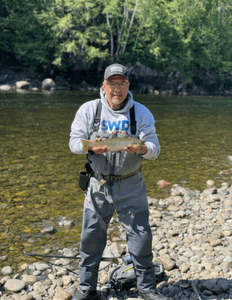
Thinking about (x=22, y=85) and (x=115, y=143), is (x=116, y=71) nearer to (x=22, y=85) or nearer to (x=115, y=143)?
(x=115, y=143)

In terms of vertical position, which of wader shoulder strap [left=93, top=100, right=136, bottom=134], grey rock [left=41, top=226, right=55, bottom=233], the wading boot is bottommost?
grey rock [left=41, top=226, right=55, bottom=233]

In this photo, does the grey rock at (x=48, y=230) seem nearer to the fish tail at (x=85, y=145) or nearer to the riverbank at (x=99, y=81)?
the fish tail at (x=85, y=145)

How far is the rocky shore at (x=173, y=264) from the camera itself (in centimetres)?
406

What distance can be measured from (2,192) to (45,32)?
47572mm

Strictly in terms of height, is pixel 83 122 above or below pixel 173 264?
above

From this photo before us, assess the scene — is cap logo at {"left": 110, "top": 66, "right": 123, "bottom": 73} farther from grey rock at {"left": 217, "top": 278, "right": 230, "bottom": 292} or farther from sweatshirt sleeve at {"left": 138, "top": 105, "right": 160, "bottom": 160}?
grey rock at {"left": 217, "top": 278, "right": 230, "bottom": 292}

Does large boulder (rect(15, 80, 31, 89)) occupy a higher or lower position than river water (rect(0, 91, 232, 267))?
higher

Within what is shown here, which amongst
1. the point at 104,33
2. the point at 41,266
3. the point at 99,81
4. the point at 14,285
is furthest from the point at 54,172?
the point at 99,81

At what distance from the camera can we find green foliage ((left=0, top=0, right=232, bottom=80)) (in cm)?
4788

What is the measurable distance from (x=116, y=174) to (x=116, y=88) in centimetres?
102

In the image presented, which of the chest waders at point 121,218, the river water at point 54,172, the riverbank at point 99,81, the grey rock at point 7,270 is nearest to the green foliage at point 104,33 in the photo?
the riverbank at point 99,81

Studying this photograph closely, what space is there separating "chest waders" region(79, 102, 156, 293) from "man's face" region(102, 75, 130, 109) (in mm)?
203

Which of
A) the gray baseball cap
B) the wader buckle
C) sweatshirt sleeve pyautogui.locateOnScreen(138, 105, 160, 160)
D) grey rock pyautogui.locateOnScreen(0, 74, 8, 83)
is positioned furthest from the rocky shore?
grey rock pyautogui.locateOnScreen(0, 74, 8, 83)

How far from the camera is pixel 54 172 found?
30.6 ft
